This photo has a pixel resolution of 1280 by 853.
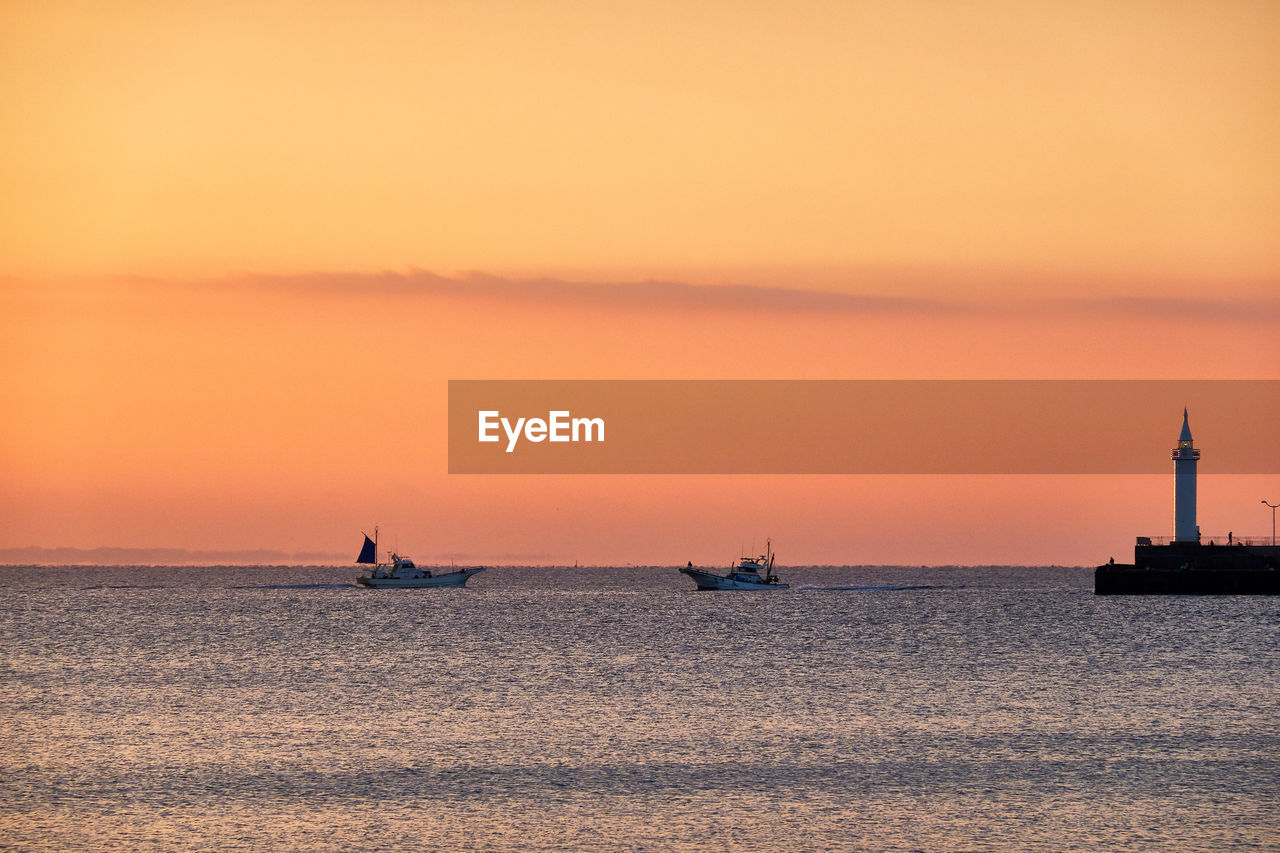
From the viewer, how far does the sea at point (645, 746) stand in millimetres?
40938

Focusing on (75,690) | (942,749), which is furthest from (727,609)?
(942,749)

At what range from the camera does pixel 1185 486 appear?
189 metres

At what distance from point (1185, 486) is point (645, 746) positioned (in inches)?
5814

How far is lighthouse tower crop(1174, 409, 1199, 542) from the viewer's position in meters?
A: 188

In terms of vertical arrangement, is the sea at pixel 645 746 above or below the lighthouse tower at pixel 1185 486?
below

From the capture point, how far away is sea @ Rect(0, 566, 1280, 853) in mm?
40938

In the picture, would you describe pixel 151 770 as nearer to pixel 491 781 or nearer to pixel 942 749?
pixel 491 781

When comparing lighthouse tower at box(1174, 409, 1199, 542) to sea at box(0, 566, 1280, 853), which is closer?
sea at box(0, 566, 1280, 853)

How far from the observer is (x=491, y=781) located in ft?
163

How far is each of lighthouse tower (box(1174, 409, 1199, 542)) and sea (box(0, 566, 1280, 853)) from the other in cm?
7210

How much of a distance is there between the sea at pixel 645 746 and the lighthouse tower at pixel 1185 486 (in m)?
72.1

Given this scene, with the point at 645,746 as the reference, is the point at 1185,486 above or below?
above

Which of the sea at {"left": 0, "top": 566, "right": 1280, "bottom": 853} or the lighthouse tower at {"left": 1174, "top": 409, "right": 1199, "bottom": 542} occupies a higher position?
the lighthouse tower at {"left": 1174, "top": 409, "right": 1199, "bottom": 542}

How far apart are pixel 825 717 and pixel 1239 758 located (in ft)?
64.5
